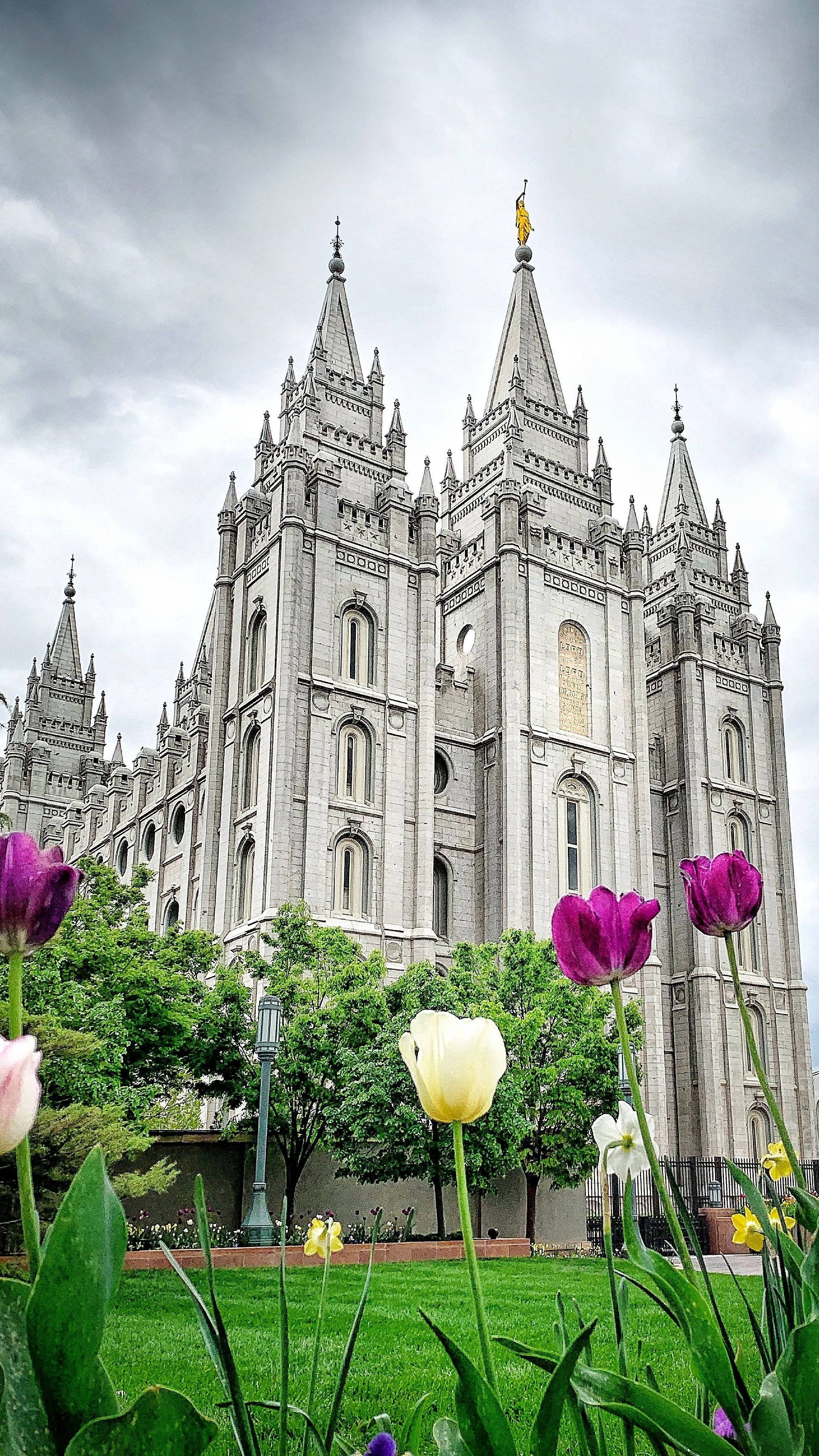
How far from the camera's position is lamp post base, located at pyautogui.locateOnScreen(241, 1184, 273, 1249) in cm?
1539

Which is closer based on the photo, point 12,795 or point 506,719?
point 506,719

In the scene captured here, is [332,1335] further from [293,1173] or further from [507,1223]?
[507,1223]

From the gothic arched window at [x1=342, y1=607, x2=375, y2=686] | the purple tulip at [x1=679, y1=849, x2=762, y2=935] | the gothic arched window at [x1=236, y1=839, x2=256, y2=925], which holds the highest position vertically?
the gothic arched window at [x1=342, y1=607, x2=375, y2=686]

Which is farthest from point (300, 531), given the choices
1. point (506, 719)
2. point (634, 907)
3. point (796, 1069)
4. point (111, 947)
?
point (634, 907)

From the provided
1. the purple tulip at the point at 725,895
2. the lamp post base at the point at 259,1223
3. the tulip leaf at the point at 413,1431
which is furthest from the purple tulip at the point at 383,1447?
the lamp post base at the point at 259,1223

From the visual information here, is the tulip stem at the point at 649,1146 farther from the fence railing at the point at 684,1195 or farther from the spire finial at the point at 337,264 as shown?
the spire finial at the point at 337,264

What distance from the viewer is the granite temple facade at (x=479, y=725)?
31.2 m

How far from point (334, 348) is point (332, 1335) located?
3301 cm

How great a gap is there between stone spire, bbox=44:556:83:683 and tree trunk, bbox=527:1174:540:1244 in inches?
1739

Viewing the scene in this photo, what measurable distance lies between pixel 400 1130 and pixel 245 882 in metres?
12.0

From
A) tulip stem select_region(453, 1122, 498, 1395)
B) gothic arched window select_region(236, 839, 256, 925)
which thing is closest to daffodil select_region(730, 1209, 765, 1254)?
tulip stem select_region(453, 1122, 498, 1395)

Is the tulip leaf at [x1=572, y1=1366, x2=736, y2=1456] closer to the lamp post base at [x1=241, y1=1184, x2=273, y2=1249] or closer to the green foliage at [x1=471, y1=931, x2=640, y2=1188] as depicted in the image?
the lamp post base at [x1=241, y1=1184, x2=273, y2=1249]

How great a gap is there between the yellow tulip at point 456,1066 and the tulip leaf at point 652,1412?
414 millimetres

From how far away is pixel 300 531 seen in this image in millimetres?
32125
